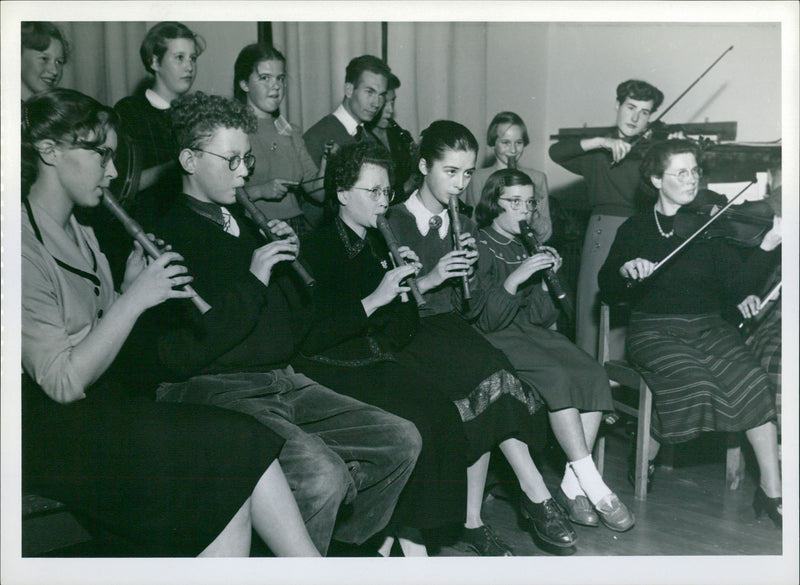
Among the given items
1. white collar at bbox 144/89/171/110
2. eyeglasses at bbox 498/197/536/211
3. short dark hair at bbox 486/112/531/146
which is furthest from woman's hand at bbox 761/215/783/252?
white collar at bbox 144/89/171/110

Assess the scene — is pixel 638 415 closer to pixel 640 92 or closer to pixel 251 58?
pixel 640 92

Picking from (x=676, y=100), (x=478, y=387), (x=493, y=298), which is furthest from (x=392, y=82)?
(x=478, y=387)

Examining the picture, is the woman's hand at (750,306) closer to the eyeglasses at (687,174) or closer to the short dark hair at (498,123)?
the eyeglasses at (687,174)

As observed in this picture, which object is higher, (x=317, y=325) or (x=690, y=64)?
(x=690, y=64)

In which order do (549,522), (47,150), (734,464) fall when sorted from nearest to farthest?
(47,150) < (549,522) < (734,464)

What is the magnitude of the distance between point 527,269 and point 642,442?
2.30 feet

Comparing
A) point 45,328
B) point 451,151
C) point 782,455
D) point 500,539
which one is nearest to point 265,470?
point 45,328

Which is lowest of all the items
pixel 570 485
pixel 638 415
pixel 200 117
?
pixel 570 485

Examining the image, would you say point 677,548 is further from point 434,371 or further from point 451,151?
point 451,151

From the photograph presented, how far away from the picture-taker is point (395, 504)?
7.06 ft

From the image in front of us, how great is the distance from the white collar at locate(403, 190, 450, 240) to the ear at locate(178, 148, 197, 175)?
0.70 metres

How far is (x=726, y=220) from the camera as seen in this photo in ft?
8.28

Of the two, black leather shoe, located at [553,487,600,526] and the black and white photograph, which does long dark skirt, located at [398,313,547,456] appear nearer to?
the black and white photograph

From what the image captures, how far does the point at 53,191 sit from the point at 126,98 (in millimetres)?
465
